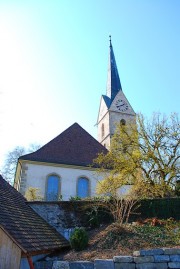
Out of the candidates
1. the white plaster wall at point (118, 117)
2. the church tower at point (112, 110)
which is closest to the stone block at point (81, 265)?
the church tower at point (112, 110)

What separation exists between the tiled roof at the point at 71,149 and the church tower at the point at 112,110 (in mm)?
6950

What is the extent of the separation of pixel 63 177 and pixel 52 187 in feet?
3.79

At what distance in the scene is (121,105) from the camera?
115 feet

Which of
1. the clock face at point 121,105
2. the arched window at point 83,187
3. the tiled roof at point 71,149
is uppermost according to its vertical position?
the clock face at point 121,105

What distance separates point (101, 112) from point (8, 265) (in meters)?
30.4

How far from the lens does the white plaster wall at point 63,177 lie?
20.3 meters

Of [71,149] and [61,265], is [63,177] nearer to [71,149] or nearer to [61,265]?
[71,149]

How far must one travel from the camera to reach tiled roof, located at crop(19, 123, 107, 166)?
2119cm

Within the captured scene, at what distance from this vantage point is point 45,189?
2044cm

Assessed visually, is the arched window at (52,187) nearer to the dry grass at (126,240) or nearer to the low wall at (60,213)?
the low wall at (60,213)

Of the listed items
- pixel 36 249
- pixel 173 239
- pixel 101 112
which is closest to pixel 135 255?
pixel 173 239

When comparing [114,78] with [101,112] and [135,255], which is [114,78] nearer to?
[101,112]

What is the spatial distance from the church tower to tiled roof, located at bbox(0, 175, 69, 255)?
2062 cm

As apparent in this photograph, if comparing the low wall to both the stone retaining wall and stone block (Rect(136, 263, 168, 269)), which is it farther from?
stone block (Rect(136, 263, 168, 269))
